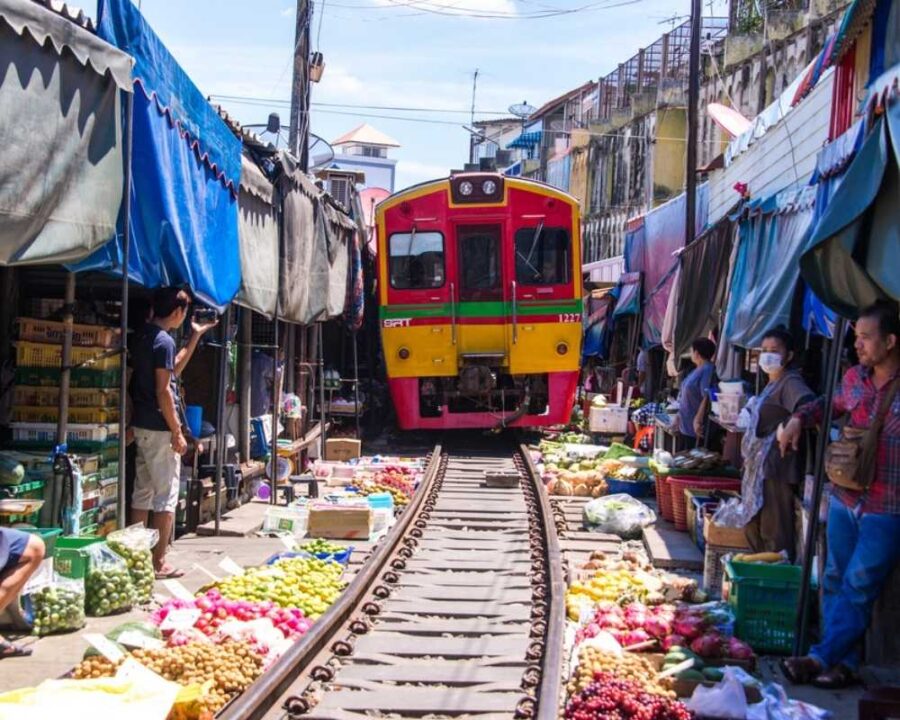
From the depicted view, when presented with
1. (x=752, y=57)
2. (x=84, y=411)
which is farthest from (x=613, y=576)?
(x=752, y=57)

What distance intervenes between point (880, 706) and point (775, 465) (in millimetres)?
3392

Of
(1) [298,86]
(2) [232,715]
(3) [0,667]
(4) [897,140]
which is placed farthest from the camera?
(1) [298,86]

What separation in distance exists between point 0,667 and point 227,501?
503 centimetres

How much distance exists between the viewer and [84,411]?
311 inches

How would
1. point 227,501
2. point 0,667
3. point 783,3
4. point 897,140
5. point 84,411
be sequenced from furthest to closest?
1. point 783,3
2. point 227,501
3. point 84,411
4. point 0,667
5. point 897,140

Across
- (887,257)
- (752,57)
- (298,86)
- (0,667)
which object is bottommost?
(0,667)

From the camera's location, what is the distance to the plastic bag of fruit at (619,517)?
10.4m

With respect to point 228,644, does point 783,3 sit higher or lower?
higher

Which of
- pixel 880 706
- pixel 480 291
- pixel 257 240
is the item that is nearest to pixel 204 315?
pixel 257 240

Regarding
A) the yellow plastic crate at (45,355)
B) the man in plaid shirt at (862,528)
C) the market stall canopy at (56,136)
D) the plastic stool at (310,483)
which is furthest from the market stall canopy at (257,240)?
the man in plaid shirt at (862,528)

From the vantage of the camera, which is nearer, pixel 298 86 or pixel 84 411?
pixel 84 411

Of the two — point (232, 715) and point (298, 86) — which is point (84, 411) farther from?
point (298, 86)

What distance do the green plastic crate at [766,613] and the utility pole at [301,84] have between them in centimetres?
1000

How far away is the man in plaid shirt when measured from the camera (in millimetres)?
5531
